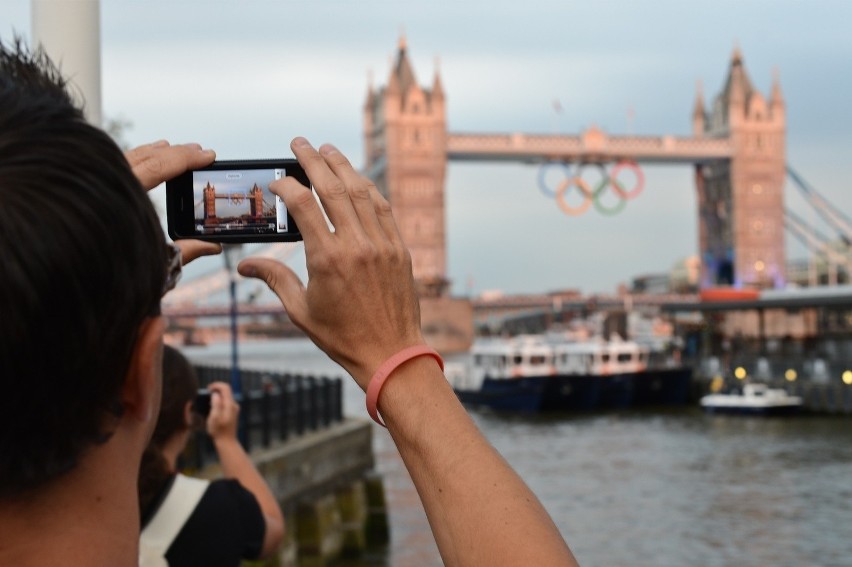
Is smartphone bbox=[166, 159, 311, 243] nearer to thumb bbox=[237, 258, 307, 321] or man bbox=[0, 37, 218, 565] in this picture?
thumb bbox=[237, 258, 307, 321]

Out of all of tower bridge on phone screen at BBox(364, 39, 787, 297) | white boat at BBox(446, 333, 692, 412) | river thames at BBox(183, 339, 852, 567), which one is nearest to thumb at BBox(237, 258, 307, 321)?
river thames at BBox(183, 339, 852, 567)

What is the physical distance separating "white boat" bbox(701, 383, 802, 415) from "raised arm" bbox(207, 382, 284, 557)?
27379 millimetres

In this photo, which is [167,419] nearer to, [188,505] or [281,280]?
[188,505]

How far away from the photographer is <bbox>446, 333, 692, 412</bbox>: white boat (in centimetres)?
3133

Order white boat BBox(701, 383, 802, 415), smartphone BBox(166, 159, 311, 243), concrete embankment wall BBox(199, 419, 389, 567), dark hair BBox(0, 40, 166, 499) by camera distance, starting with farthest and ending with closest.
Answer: white boat BBox(701, 383, 802, 415) → concrete embankment wall BBox(199, 419, 389, 567) → smartphone BBox(166, 159, 311, 243) → dark hair BBox(0, 40, 166, 499)

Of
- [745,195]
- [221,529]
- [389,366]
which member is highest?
[745,195]

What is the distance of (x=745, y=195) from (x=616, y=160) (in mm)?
7816

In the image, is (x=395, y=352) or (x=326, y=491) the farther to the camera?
(x=326, y=491)

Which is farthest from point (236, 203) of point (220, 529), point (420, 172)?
point (420, 172)

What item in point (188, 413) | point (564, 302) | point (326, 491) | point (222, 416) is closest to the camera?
point (188, 413)

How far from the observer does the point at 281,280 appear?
3.86 ft

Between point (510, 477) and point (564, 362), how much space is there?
1353 inches

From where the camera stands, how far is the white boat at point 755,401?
1133 inches

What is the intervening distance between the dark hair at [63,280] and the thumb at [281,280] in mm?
218
